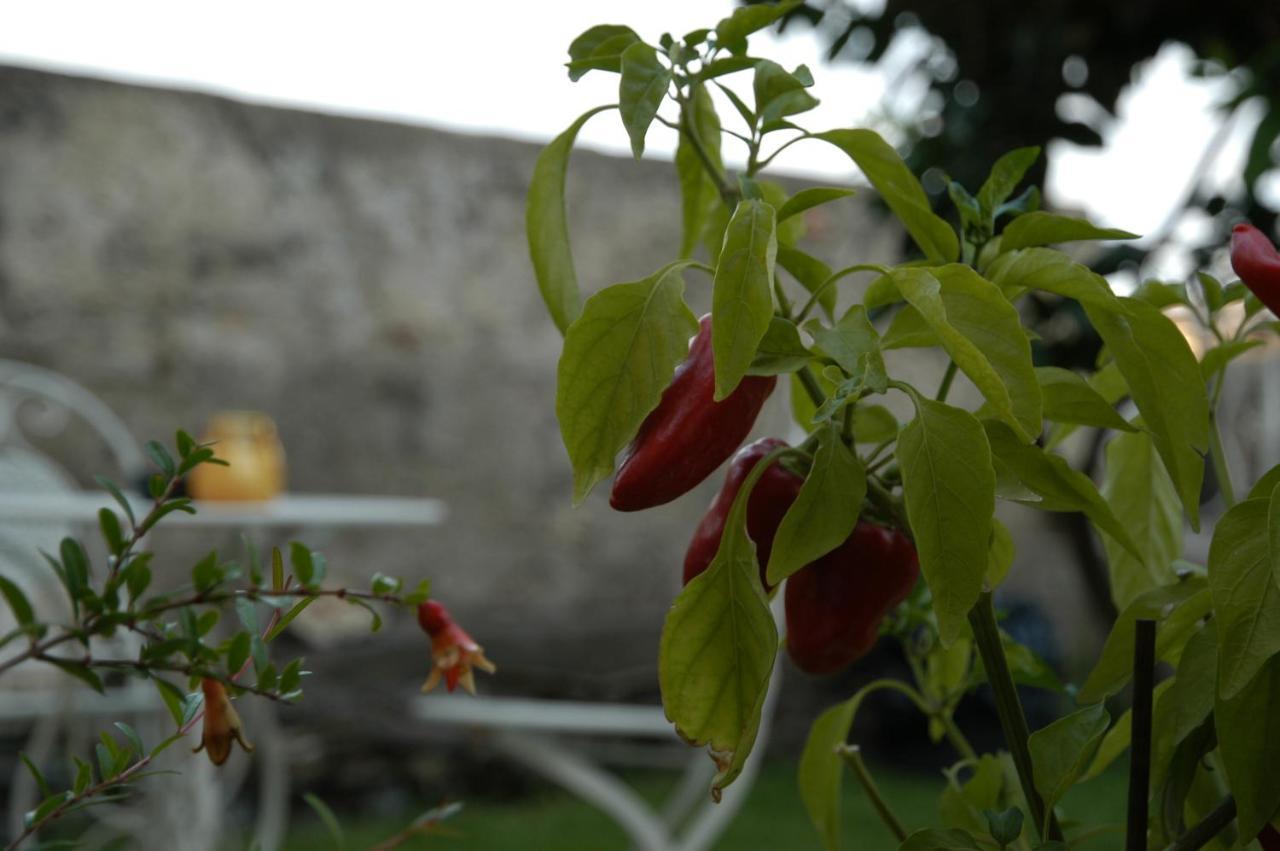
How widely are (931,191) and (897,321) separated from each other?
1201 mm

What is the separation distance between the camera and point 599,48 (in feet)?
1.42

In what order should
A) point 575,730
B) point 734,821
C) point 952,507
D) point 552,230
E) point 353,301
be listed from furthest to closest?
point 353,301 < point 734,821 < point 575,730 < point 552,230 < point 952,507

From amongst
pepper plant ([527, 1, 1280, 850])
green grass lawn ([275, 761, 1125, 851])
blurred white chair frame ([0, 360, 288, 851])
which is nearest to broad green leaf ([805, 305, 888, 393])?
pepper plant ([527, 1, 1280, 850])

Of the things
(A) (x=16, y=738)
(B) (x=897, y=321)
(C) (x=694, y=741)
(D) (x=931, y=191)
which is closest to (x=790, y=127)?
(B) (x=897, y=321)

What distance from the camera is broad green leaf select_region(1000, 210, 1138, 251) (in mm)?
404

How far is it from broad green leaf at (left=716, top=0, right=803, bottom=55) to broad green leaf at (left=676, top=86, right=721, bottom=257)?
45 millimetres

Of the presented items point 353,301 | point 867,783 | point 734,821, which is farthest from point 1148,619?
point 353,301

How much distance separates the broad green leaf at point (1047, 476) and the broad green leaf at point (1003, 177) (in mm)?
84

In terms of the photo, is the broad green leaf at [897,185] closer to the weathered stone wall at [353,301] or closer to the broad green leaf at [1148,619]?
the broad green leaf at [1148,619]

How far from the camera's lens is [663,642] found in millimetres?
403

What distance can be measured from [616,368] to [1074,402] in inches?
5.3

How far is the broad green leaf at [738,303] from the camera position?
14.1 inches

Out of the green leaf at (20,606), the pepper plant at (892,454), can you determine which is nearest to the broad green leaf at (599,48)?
the pepper plant at (892,454)

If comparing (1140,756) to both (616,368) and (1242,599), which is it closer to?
(1242,599)
